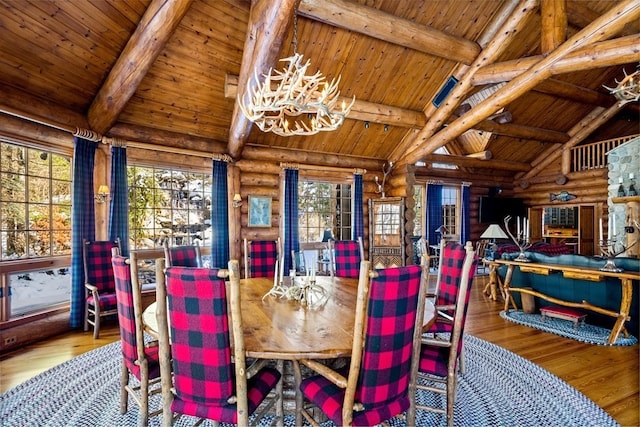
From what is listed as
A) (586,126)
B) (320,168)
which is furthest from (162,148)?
(586,126)

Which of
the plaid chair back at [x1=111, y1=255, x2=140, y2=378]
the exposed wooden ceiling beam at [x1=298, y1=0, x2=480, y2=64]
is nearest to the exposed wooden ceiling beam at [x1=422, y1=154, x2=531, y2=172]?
the exposed wooden ceiling beam at [x1=298, y1=0, x2=480, y2=64]

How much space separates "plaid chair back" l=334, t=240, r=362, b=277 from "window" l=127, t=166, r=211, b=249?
2832 millimetres

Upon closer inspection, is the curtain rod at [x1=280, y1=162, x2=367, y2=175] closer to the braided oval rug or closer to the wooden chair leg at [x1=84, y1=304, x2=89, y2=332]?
the wooden chair leg at [x1=84, y1=304, x2=89, y2=332]

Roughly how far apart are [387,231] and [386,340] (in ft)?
18.6

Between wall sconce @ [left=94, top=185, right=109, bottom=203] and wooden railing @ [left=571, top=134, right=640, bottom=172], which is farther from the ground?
wooden railing @ [left=571, top=134, right=640, bottom=172]

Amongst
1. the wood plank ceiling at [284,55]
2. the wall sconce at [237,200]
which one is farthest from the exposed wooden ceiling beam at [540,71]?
the wall sconce at [237,200]

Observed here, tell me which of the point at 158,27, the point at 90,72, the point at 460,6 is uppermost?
the point at 460,6

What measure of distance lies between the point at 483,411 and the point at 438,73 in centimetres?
496

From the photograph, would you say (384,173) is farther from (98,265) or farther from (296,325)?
(296,325)

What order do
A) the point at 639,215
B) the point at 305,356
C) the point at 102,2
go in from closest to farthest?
1. the point at 305,356
2. the point at 102,2
3. the point at 639,215

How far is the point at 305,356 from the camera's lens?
146cm

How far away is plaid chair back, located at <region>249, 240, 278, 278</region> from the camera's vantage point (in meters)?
3.76

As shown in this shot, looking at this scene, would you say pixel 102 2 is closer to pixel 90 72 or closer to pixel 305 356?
pixel 90 72

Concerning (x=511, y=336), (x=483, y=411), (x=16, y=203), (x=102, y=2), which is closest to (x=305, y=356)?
(x=483, y=411)
